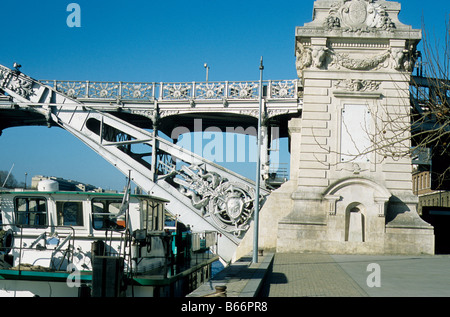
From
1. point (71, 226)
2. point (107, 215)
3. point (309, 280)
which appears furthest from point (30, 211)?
point (309, 280)

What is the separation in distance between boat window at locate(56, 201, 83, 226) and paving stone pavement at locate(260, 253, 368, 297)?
19.7ft

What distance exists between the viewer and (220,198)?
32.4 m

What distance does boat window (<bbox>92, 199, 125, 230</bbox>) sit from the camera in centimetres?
1617

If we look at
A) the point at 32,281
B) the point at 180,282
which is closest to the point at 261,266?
the point at 180,282

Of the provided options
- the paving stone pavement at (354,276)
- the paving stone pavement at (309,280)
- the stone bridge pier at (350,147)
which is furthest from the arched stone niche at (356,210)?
the paving stone pavement at (309,280)

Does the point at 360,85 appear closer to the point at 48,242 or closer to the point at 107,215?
the point at 107,215

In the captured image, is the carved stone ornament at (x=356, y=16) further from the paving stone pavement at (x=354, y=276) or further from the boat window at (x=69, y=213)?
the boat window at (x=69, y=213)

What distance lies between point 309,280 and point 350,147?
1124 cm

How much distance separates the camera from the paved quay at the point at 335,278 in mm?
12680

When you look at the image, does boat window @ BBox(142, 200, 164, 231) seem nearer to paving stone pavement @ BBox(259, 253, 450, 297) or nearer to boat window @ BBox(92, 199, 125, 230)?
boat window @ BBox(92, 199, 125, 230)

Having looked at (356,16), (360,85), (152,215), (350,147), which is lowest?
(152,215)

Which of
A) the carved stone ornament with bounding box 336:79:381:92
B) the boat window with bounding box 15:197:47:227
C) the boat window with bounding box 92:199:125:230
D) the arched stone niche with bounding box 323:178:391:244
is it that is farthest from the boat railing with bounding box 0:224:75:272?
the carved stone ornament with bounding box 336:79:381:92

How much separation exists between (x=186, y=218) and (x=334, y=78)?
42.8 ft
